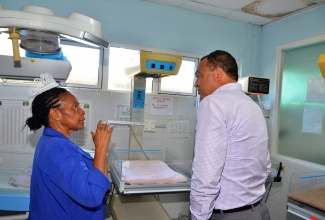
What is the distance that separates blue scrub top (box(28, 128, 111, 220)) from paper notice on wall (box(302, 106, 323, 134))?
238 cm

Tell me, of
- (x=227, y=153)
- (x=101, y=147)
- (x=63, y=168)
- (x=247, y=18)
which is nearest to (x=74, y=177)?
(x=63, y=168)

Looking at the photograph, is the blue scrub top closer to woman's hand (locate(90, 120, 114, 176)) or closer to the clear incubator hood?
woman's hand (locate(90, 120, 114, 176))

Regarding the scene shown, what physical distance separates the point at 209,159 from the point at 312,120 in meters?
2.01

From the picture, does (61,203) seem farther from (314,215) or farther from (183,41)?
(183,41)

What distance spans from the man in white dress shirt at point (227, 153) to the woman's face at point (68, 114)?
59 cm

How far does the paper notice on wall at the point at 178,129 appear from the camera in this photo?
9.40 ft

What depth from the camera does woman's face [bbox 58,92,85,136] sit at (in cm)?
118

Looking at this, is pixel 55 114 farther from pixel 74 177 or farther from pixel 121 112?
pixel 121 112

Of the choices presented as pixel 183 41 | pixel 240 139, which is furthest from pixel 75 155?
pixel 183 41

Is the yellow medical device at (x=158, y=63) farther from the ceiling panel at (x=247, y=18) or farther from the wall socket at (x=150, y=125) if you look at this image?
the ceiling panel at (x=247, y=18)

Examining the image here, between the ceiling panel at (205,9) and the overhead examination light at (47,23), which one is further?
the ceiling panel at (205,9)

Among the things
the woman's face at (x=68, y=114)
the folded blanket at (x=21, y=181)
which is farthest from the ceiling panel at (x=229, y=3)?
the folded blanket at (x=21, y=181)

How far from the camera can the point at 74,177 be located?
96cm

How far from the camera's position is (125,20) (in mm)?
2648
